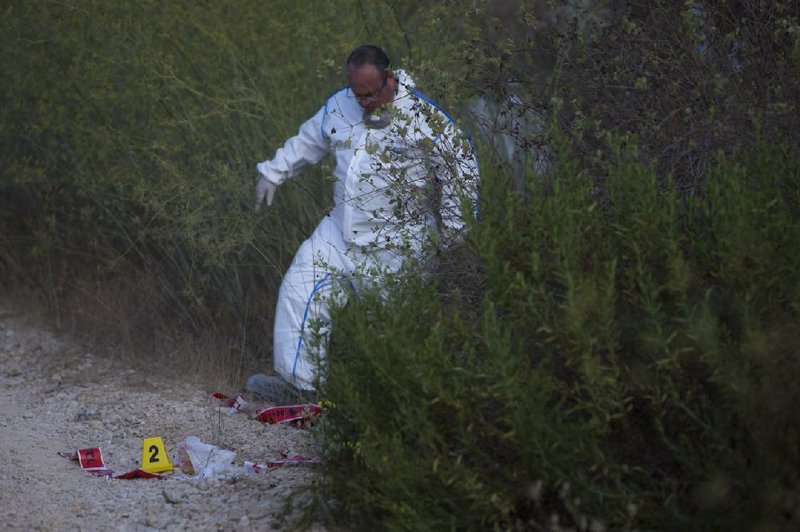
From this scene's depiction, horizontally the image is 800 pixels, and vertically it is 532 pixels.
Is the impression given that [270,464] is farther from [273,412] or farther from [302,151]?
[302,151]

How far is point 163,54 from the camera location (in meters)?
7.66

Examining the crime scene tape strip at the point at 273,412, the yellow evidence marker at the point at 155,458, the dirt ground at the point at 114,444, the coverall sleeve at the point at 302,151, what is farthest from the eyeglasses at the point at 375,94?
the yellow evidence marker at the point at 155,458

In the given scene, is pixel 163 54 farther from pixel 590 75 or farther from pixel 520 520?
pixel 520 520

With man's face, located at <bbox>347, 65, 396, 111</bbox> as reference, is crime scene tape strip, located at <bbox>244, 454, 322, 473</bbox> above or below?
below

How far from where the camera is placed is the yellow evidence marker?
5254mm

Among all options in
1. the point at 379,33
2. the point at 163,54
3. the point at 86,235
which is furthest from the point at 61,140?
the point at 379,33

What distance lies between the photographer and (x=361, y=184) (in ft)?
20.0

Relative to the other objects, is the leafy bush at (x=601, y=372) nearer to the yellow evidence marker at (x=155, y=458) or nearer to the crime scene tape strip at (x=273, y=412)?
the yellow evidence marker at (x=155, y=458)

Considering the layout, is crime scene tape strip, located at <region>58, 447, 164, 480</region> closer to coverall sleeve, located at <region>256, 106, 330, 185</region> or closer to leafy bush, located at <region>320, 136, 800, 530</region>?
leafy bush, located at <region>320, 136, 800, 530</region>

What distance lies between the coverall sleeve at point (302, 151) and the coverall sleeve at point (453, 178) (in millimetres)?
1421

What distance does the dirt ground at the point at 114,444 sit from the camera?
4.57 metres

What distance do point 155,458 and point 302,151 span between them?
6.54ft

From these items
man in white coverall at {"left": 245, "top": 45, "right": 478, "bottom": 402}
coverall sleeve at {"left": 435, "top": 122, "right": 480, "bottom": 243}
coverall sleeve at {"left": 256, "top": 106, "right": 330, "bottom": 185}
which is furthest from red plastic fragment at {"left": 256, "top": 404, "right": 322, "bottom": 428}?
coverall sleeve at {"left": 435, "top": 122, "right": 480, "bottom": 243}

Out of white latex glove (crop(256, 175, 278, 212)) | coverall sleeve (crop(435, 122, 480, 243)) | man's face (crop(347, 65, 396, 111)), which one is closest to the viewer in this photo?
coverall sleeve (crop(435, 122, 480, 243))
